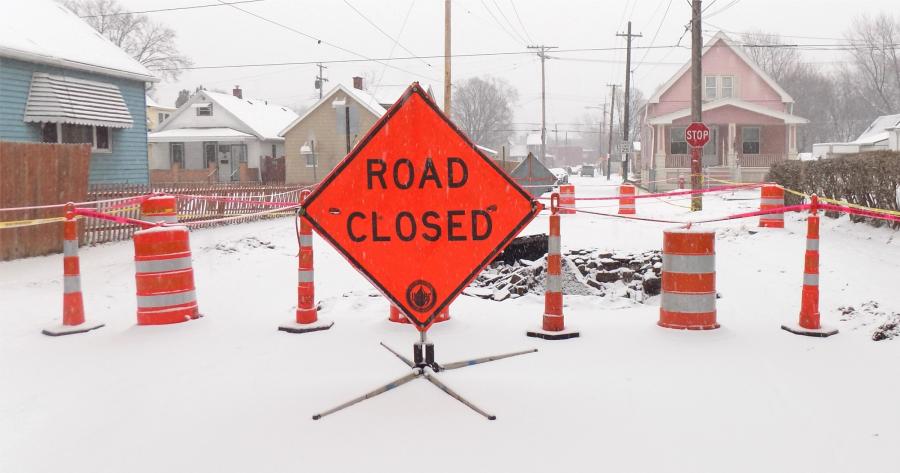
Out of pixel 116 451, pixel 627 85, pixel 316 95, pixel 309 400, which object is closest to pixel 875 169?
pixel 309 400

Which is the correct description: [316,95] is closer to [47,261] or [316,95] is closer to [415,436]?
[47,261]

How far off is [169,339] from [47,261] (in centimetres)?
635

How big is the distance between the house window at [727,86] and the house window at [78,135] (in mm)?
33386

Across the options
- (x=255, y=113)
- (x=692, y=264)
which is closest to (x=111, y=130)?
(x=692, y=264)

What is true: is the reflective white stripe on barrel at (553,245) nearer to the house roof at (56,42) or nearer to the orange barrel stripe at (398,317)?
the orange barrel stripe at (398,317)

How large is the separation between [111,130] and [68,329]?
1603cm

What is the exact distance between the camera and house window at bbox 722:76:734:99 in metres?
39.6

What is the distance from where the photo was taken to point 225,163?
45.1m

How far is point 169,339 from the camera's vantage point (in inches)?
231

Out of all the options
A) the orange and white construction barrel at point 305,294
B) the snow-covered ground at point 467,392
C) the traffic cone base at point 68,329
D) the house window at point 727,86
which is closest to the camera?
the snow-covered ground at point 467,392

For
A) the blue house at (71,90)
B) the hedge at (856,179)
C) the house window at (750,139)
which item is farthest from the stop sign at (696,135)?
the house window at (750,139)

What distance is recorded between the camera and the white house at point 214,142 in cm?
4388

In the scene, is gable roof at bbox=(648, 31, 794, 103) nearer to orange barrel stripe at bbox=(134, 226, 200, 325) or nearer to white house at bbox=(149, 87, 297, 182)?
white house at bbox=(149, 87, 297, 182)

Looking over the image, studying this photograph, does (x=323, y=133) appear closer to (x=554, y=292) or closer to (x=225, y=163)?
(x=225, y=163)
